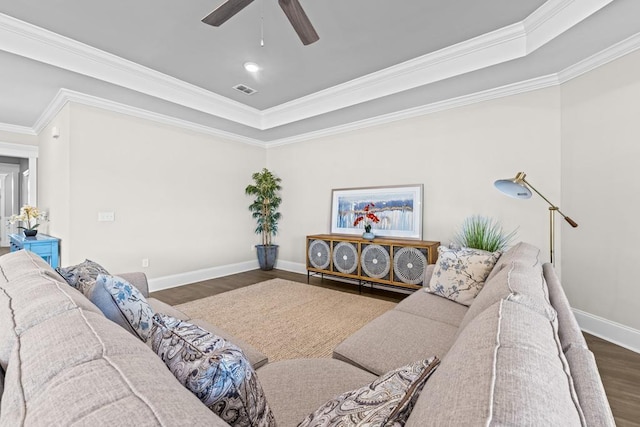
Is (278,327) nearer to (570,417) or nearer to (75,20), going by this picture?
(570,417)

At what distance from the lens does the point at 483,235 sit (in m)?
3.15

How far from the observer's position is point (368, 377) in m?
1.28

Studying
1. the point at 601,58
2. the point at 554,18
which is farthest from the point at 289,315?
the point at 601,58

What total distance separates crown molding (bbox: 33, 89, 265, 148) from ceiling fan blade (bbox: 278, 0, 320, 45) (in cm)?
299

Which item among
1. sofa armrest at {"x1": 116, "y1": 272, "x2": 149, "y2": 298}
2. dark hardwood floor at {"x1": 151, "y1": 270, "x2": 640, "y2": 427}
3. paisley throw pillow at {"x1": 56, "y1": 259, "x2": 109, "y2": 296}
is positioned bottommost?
dark hardwood floor at {"x1": 151, "y1": 270, "x2": 640, "y2": 427}

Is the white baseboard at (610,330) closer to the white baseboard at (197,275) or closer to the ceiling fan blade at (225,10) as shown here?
the ceiling fan blade at (225,10)

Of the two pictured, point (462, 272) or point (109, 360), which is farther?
point (462, 272)

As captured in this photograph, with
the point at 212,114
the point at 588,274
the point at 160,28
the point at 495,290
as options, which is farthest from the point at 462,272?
the point at 212,114

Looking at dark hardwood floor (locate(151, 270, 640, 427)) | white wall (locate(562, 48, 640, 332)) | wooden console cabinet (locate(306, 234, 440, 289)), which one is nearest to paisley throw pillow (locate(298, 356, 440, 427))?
dark hardwood floor (locate(151, 270, 640, 427))

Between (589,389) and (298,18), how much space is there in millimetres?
2261

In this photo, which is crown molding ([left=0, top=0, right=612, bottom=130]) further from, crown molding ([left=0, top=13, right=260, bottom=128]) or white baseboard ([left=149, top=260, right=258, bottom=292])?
white baseboard ([left=149, top=260, right=258, bottom=292])

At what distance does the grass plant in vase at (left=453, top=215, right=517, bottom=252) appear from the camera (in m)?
3.10

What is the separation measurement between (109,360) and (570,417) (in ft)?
2.66

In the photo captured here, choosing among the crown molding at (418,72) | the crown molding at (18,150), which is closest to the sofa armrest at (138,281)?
the crown molding at (418,72)
